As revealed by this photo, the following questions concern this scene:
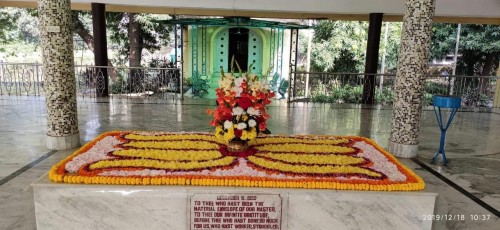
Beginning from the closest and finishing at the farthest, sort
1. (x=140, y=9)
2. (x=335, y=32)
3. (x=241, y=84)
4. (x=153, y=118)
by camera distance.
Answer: (x=241, y=84), (x=153, y=118), (x=140, y=9), (x=335, y=32)

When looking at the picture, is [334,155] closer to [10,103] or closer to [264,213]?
[264,213]

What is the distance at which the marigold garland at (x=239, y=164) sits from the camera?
8.13 ft

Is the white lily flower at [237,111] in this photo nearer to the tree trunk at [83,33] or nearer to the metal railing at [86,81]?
the metal railing at [86,81]

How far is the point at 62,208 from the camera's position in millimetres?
2449

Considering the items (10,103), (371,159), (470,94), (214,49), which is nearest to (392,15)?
(470,94)

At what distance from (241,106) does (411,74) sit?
8.27 feet

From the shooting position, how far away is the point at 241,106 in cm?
273

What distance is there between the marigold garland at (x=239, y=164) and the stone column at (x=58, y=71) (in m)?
1.28

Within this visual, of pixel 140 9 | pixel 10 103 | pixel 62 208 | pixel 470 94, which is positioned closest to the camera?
pixel 62 208

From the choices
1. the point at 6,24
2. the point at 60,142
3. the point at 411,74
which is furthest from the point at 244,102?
the point at 6,24

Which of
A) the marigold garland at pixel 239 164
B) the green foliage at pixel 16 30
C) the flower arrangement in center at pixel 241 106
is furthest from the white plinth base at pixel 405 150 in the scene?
the green foliage at pixel 16 30

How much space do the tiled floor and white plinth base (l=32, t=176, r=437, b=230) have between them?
0.27m

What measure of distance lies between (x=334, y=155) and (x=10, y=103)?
738 centimetres

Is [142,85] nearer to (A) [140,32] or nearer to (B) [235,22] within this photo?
(B) [235,22]
